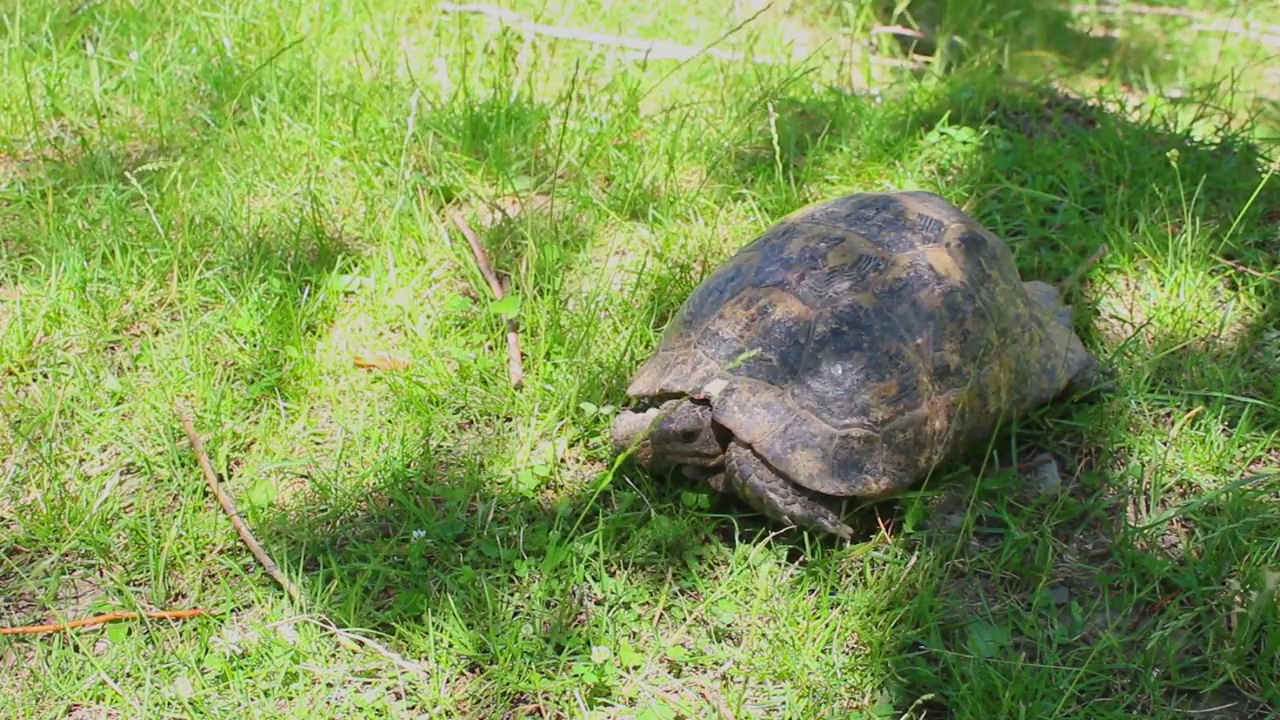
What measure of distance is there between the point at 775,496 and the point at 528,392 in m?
0.89

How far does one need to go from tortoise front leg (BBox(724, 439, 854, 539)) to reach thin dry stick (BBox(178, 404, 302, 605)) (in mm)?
1146

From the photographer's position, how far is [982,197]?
3.95 metres

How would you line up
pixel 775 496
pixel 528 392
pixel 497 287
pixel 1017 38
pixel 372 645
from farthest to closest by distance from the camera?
pixel 1017 38 → pixel 497 287 → pixel 528 392 → pixel 775 496 → pixel 372 645

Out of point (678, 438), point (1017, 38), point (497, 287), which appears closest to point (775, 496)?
point (678, 438)

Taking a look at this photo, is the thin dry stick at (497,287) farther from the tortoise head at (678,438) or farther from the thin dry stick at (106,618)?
the thin dry stick at (106,618)

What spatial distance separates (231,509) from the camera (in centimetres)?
292

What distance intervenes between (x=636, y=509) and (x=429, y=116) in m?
1.89

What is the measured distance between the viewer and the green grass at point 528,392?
8.52ft

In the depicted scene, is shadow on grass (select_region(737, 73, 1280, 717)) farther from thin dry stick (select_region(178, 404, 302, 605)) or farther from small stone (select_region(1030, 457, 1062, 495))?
thin dry stick (select_region(178, 404, 302, 605))

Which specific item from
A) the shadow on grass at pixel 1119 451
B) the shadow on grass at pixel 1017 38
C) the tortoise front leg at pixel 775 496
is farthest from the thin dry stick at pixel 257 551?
the shadow on grass at pixel 1017 38

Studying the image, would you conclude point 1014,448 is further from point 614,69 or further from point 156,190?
point 156,190

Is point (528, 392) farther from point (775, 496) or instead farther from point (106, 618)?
point (106, 618)

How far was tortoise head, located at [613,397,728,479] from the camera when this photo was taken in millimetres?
2830

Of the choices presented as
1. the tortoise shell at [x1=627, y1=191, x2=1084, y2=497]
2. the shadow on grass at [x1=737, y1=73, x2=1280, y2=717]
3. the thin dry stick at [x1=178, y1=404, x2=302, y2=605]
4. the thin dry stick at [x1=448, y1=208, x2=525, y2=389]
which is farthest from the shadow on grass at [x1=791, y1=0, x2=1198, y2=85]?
the thin dry stick at [x1=178, y1=404, x2=302, y2=605]
